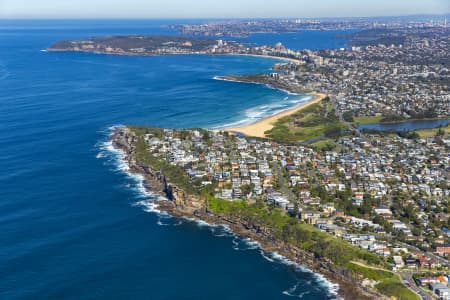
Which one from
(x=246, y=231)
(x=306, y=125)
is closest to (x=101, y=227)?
(x=246, y=231)

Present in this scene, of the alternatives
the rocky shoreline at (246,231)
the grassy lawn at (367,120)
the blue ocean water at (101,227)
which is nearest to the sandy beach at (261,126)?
the blue ocean water at (101,227)

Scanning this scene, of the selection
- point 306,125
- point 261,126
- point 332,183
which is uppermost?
point 261,126

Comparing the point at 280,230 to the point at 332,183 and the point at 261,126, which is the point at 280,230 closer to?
the point at 332,183

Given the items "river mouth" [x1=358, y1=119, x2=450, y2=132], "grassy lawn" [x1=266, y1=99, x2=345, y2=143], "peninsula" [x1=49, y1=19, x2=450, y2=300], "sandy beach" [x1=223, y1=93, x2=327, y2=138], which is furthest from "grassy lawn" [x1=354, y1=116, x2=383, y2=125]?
"sandy beach" [x1=223, y1=93, x2=327, y2=138]

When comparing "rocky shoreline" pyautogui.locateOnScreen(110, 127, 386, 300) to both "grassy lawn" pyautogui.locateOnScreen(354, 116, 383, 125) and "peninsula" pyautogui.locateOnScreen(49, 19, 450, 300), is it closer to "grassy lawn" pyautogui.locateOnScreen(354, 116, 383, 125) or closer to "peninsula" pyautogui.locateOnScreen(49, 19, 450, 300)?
"peninsula" pyautogui.locateOnScreen(49, 19, 450, 300)

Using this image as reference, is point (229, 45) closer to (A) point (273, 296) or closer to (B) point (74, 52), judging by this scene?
(B) point (74, 52)

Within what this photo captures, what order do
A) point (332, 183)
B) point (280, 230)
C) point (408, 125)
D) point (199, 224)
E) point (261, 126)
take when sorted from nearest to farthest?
point (280, 230), point (199, 224), point (332, 183), point (261, 126), point (408, 125)
